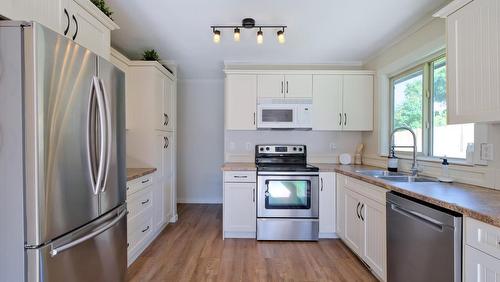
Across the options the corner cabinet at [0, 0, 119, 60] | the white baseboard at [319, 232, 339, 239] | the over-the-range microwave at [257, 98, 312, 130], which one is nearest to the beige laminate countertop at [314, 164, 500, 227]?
the white baseboard at [319, 232, 339, 239]

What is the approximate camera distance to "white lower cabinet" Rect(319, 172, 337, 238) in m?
3.03

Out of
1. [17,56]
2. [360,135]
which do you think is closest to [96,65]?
[17,56]

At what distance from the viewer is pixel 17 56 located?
1073mm

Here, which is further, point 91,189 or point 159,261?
point 159,261

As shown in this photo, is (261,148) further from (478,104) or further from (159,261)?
(478,104)

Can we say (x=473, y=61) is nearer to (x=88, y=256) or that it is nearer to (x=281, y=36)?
(x=281, y=36)

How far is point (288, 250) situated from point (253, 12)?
96.0 inches

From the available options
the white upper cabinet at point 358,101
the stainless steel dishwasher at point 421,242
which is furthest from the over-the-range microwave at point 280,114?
the stainless steel dishwasher at point 421,242

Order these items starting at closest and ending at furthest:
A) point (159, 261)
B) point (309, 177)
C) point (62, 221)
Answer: point (62, 221) → point (159, 261) → point (309, 177)

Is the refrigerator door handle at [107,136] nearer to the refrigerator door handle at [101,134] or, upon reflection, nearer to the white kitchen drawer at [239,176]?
the refrigerator door handle at [101,134]

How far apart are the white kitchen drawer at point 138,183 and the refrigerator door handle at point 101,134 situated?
0.89 meters

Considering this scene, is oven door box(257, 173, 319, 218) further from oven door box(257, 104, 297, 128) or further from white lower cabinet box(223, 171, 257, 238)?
oven door box(257, 104, 297, 128)

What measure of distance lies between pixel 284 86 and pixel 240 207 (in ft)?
5.48

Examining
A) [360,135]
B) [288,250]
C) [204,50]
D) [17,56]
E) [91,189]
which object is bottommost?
[288,250]
